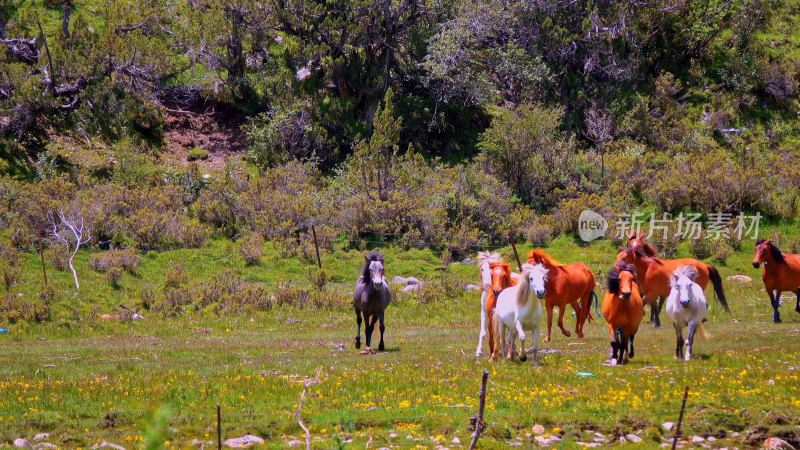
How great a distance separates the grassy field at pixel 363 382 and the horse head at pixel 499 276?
1.52 m

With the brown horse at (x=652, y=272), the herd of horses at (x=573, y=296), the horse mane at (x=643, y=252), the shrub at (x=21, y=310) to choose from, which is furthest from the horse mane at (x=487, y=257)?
the shrub at (x=21, y=310)

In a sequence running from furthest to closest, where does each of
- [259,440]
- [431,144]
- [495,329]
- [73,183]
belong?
1. [431,144]
2. [73,183]
3. [495,329]
4. [259,440]

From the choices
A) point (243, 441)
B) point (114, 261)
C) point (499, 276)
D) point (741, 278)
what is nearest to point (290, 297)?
point (114, 261)

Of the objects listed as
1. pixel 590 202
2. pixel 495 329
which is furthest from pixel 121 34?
pixel 495 329

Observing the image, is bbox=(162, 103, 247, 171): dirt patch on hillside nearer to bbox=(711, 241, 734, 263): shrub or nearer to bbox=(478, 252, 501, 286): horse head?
bbox=(711, 241, 734, 263): shrub

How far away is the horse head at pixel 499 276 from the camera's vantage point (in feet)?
51.0

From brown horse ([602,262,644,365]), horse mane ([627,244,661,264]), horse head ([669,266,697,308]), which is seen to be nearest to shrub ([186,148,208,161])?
horse mane ([627,244,661,264])

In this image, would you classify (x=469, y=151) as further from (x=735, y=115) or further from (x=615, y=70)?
(x=735, y=115)

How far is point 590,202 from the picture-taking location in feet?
116

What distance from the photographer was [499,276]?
15.7 meters

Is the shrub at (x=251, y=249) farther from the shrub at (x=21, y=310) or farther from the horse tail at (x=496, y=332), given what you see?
the horse tail at (x=496, y=332)

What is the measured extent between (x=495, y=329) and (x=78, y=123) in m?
31.3

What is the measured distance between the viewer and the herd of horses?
1430 centimetres

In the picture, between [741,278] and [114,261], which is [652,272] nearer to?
[741,278]
